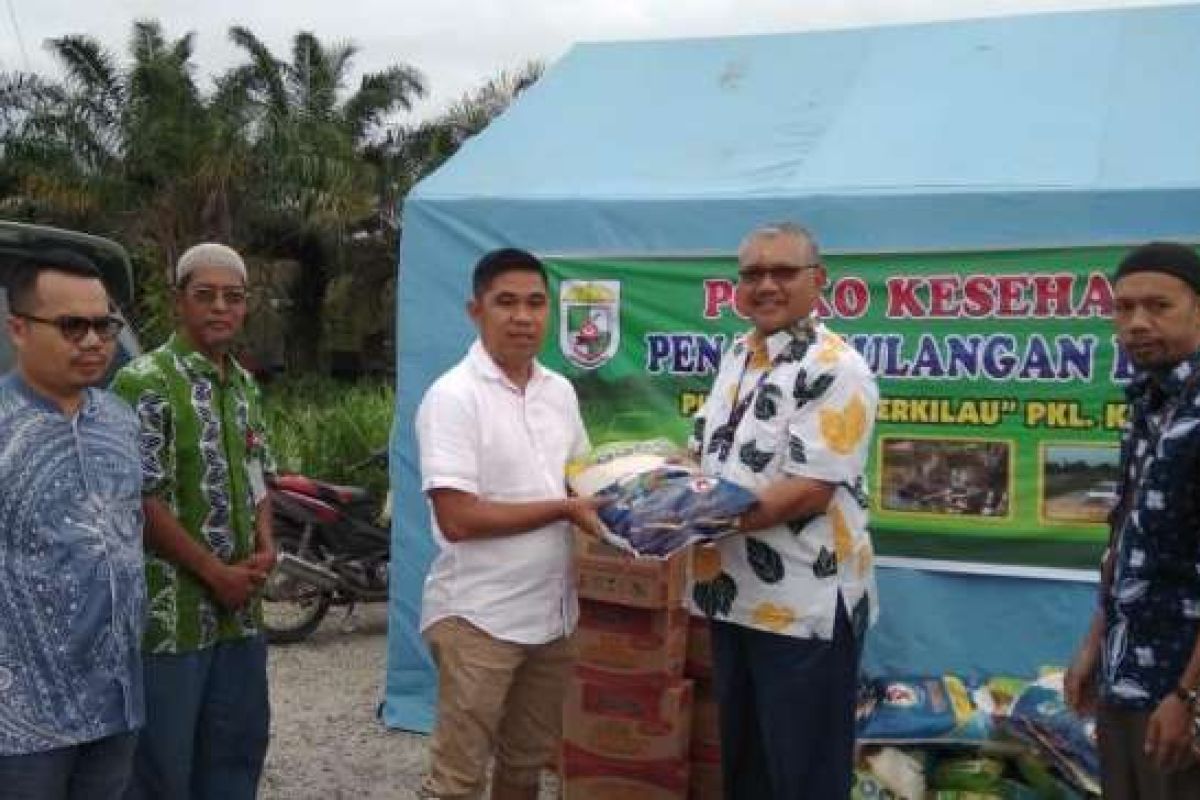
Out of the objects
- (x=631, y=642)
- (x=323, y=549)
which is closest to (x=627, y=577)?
(x=631, y=642)

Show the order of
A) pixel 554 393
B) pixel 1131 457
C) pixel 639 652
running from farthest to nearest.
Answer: pixel 639 652
pixel 554 393
pixel 1131 457

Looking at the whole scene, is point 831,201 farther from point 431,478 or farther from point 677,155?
point 431,478

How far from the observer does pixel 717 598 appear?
306 centimetres

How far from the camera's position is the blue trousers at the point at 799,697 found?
2.95 metres

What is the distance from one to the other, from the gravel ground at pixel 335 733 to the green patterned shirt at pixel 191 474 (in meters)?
1.71

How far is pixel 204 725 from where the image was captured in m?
3.11

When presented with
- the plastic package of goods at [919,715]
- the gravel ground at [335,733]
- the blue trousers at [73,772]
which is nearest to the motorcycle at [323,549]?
the gravel ground at [335,733]

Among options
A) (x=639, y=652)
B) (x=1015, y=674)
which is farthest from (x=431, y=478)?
(x=1015, y=674)

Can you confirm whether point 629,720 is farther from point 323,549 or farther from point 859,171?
point 323,549

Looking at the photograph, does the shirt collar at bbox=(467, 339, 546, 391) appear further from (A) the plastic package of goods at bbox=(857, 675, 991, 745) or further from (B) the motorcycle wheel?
(B) the motorcycle wheel

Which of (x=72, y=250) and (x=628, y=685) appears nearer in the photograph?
(x=72, y=250)

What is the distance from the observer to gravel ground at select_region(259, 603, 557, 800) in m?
4.61

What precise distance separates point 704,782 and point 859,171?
7.48 feet

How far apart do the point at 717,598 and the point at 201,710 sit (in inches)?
51.5
